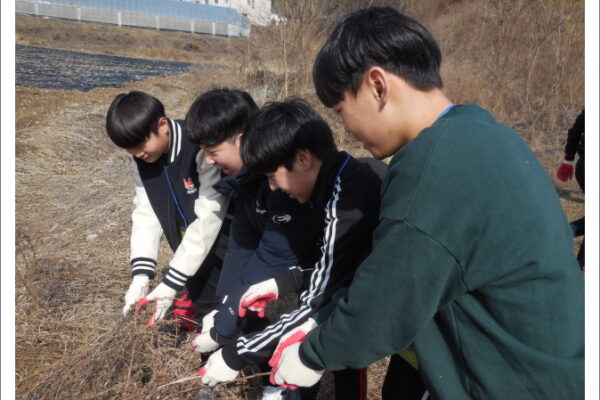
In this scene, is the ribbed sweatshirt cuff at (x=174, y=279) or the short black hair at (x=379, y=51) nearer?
the short black hair at (x=379, y=51)

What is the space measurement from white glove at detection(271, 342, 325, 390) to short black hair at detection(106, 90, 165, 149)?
4.19 ft

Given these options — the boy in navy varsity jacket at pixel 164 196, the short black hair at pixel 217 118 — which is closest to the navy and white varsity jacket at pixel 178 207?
the boy in navy varsity jacket at pixel 164 196

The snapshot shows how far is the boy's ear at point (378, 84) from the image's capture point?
3.24 feet

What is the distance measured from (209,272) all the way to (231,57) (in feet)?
32.6

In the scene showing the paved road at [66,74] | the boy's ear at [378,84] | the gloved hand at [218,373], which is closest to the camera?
the boy's ear at [378,84]

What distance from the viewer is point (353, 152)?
777 centimetres

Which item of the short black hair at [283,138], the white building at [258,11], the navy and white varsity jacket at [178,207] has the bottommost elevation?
the navy and white varsity jacket at [178,207]

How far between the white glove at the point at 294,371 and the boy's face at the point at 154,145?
1.28 metres

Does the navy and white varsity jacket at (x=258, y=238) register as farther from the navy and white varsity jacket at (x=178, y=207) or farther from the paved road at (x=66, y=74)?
the paved road at (x=66, y=74)

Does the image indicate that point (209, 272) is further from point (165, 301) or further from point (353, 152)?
point (353, 152)

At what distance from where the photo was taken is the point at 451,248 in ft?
2.66

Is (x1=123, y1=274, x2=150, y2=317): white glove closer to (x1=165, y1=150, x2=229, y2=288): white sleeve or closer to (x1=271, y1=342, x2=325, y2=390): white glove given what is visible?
(x1=165, y1=150, x2=229, y2=288): white sleeve

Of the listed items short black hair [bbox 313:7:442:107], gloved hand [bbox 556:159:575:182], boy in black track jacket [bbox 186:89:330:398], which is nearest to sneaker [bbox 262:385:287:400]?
boy in black track jacket [bbox 186:89:330:398]

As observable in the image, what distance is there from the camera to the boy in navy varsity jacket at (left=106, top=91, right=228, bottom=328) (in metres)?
2.02
